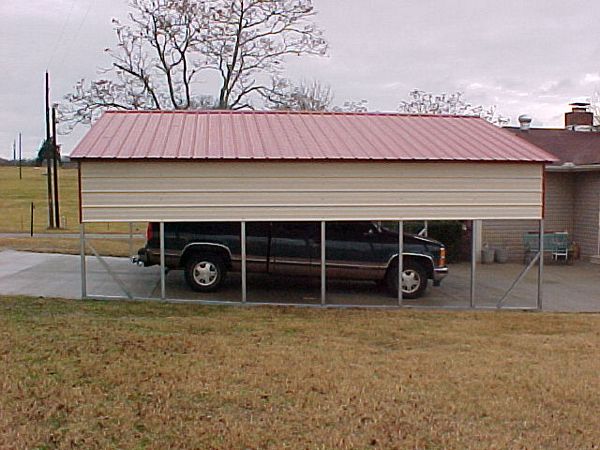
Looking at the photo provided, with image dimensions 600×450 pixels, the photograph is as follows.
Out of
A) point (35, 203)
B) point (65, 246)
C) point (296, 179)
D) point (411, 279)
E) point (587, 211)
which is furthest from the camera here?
point (35, 203)

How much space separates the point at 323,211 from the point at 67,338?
5298 millimetres

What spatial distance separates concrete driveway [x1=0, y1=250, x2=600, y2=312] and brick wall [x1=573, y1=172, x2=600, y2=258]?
7.82 ft

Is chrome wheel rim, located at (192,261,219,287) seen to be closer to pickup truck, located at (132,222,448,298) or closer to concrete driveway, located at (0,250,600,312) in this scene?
pickup truck, located at (132,222,448,298)

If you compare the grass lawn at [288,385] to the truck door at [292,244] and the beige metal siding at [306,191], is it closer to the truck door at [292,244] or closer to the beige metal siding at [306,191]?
the beige metal siding at [306,191]

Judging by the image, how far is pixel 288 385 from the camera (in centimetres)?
595

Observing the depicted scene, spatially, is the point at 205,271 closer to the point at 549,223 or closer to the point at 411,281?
the point at 411,281

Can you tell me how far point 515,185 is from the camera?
12.2 m

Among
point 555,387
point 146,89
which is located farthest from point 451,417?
point 146,89

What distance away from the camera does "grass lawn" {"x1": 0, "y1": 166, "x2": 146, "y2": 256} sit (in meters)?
20.4

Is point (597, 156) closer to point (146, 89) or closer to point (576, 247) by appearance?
point (576, 247)

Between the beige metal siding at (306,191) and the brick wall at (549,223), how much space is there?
7.15 m

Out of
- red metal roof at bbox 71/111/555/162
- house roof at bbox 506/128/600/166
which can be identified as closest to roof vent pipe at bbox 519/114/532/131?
house roof at bbox 506/128/600/166

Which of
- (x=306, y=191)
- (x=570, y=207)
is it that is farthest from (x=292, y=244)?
(x=570, y=207)

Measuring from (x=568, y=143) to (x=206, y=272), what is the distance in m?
14.2
